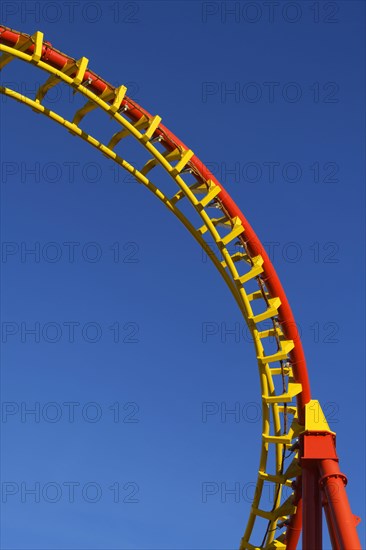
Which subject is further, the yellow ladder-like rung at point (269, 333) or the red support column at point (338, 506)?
the yellow ladder-like rung at point (269, 333)

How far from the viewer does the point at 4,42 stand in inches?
651

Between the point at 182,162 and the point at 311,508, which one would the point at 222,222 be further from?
the point at 311,508

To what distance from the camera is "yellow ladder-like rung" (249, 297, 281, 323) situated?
17188 millimetres

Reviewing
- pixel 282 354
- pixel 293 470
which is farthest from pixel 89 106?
pixel 293 470

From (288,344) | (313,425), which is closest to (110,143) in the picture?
(288,344)

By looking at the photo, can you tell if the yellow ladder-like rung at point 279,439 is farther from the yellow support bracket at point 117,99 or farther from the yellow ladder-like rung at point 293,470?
the yellow support bracket at point 117,99

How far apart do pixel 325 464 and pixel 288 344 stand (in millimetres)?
2762

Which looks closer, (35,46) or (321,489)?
(321,489)

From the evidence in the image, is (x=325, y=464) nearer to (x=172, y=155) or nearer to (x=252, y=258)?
(x=252, y=258)

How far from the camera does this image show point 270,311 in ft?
56.4

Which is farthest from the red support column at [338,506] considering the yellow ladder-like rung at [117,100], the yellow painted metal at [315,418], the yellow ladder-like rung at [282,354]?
the yellow ladder-like rung at [117,100]

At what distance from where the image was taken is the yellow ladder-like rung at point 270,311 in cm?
1719

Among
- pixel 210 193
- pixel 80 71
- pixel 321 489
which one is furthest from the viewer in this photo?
pixel 210 193

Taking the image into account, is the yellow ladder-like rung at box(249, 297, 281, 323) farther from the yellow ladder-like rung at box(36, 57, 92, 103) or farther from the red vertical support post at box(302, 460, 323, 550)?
the yellow ladder-like rung at box(36, 57, 92, 103)
